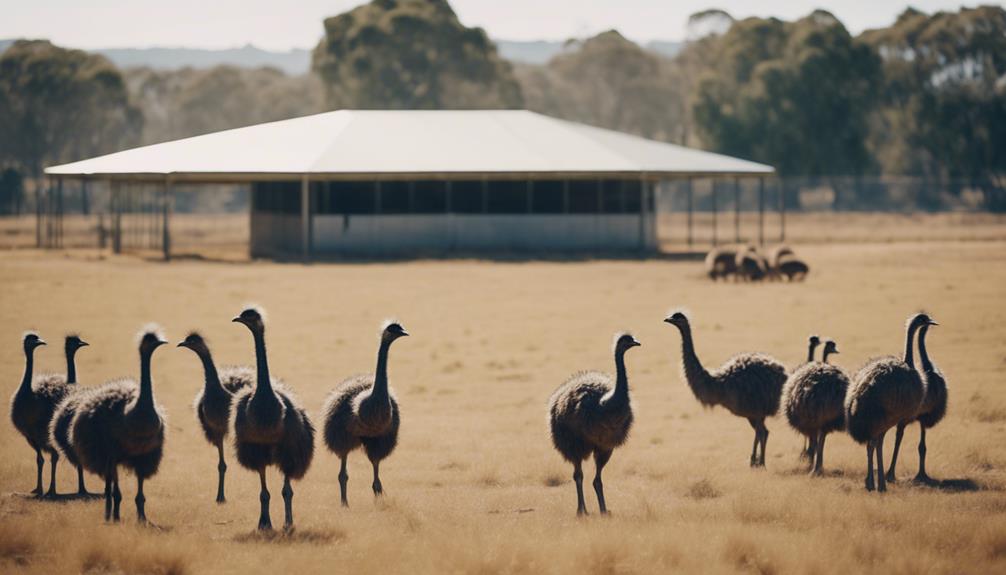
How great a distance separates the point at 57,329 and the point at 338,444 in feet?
53.8

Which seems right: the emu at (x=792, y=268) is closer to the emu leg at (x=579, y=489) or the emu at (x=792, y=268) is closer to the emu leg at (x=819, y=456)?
the emu leg at (x=819, y=456)

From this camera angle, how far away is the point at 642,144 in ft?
183

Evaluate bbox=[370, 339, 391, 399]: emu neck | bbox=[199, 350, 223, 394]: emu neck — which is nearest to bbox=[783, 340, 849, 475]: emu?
bbox=[370, 339, 391, 399]: emu neck

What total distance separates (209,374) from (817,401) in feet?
21.2

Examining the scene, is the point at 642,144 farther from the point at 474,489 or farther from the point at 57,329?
the point at 474,489

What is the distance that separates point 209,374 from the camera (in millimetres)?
13141

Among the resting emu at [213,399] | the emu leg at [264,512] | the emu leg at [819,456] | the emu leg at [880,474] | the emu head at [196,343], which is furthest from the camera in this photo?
the emu leg at [819,456]

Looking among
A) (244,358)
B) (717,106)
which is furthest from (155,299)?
(717,106)

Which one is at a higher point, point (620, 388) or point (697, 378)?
point (620, 388)

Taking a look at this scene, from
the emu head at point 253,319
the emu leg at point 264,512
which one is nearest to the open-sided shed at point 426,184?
the emu head at point 253,319

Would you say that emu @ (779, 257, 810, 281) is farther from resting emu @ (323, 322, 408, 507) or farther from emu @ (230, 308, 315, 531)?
emu @ (230, 308, 315, 531)

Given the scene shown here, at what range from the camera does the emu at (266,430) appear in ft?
40.9

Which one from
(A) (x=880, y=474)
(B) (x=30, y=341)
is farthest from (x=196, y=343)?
(A) (x=880, y=474)

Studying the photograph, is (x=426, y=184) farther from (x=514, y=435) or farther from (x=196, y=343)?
(x=196, y=343)
